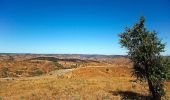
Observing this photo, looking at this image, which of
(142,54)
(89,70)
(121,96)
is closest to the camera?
(142,54)

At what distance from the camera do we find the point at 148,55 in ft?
92.4

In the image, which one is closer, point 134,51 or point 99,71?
point 134,51

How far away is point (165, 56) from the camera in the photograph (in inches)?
1135

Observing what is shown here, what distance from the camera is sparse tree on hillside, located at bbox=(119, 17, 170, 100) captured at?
1102 inches

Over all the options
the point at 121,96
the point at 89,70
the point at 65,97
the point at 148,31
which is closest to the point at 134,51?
the point at 148,31

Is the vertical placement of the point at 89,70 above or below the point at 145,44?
below

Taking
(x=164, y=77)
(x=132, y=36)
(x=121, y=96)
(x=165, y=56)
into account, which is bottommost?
(x=121, y=96)

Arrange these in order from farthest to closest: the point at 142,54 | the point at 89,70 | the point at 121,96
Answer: the point at 89,70 < the point at 121,96 < the point at 142,54

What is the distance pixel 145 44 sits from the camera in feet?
91.8

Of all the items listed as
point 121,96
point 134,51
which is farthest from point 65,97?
point 134,51

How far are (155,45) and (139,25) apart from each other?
3.11m

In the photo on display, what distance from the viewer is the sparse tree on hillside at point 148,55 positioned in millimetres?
28000

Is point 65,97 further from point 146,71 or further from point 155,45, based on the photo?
point 155,45

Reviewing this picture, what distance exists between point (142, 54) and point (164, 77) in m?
3.81
